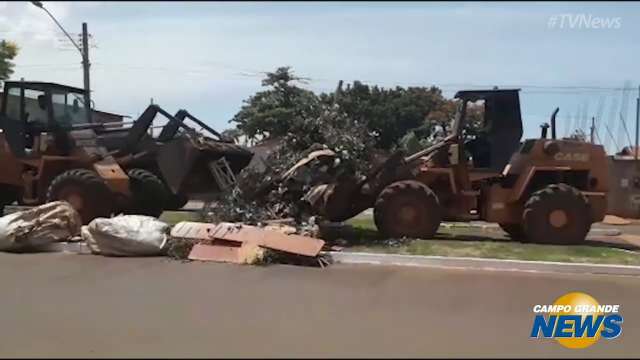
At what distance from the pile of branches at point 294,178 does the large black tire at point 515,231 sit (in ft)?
11.0

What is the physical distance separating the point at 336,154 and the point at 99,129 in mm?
6003

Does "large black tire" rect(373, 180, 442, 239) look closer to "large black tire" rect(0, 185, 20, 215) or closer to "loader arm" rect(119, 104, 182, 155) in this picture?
"loader arm" rect(119, 104, 182, 155)

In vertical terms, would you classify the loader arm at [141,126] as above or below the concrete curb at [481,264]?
above

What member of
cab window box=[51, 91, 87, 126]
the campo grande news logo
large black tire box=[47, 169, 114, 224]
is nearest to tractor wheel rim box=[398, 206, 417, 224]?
the campo grande news logo

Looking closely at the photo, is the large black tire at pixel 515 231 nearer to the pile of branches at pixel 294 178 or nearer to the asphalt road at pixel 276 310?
the pile of branches at pixel 294 178

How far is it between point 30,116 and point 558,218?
37.8 ft

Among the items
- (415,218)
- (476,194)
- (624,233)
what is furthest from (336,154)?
(624,233)

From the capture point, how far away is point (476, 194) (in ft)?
46.0

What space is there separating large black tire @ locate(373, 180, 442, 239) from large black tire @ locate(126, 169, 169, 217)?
5478mm

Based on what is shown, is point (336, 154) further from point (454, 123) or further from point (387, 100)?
point (387, 100)

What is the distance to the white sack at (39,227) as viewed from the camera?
12.4m

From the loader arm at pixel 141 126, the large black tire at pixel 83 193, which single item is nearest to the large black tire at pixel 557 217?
the loader arm at pixel 141 126

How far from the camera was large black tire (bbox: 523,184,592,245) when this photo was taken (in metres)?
13.3

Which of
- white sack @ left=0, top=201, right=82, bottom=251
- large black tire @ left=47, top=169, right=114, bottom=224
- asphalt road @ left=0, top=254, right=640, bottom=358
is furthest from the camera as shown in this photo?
large black tire @ left=47, top=169, right=114, bottom=224
